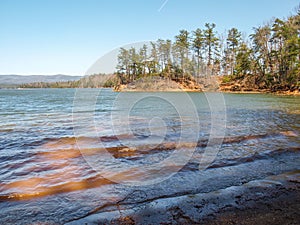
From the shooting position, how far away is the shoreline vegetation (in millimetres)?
46969

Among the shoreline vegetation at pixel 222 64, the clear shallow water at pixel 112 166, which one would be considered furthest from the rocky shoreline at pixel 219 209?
the shoreline vegetation at pixel 222 64

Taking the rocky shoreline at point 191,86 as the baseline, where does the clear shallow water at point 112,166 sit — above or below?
below

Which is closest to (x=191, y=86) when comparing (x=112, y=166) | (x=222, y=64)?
(x=222, y=64)

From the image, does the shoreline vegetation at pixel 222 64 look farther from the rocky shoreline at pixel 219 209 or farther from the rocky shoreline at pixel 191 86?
the rocky shoreline at pixel 219 209

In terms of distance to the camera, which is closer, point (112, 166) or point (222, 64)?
point (112, 166)

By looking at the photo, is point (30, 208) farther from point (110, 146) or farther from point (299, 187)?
point (299, 187)

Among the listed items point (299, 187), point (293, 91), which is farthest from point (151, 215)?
point (293, 91)

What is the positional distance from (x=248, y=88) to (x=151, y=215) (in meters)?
60.7

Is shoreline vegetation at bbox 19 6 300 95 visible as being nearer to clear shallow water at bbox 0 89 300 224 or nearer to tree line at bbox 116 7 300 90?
tree line at bbox 116 7 300 90

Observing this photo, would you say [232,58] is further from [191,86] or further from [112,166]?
[112,166]

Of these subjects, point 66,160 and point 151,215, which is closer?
point 151,215

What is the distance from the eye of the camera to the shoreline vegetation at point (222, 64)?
47.0 m

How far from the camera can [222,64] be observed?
78.3m

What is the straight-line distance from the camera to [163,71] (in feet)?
229
